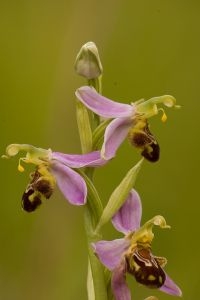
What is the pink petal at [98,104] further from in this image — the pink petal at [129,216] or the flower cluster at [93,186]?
the pink petal at [129,216]

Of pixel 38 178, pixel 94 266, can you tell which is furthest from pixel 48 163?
pixel 94 266

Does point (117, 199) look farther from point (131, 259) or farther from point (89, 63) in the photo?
point (89, 63)

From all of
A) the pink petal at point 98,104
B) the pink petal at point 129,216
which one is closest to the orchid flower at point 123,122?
the pink petal at point 98,104

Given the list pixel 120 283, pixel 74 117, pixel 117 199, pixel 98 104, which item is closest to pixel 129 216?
pixel 117 199

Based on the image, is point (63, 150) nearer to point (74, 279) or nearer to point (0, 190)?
point (0, 190)

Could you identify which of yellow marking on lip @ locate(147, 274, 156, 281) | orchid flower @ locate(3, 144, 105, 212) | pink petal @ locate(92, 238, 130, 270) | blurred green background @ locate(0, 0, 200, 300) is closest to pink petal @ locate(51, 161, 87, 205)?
orchid flower @ locate(3, 144, 105, 212)

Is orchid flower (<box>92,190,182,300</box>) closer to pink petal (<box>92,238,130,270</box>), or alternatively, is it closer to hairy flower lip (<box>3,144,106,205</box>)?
pink petal (<box>92,238,130,270</box>)

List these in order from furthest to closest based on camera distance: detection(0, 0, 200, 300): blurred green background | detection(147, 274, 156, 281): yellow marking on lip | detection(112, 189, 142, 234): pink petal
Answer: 1. detection(0, 0, 200, 300): blurred green background
2. detection(112, 189, 142, 234): pink petal
3. detection(147, 274, 156, 281): yellow marking on lip

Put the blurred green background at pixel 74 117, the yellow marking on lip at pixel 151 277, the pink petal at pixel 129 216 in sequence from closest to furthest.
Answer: the yellow marking on lip at pixel 151 277, the pink petal at pixel 129 216, the blurred green background at pixel 74 117
